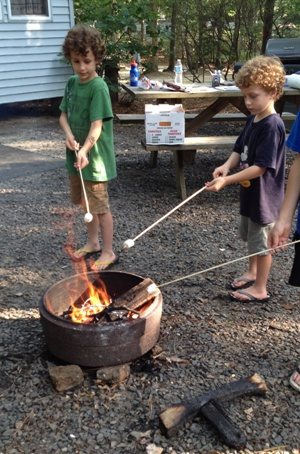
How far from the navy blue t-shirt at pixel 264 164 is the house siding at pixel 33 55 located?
7.92 meters

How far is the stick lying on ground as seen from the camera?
7.52 ft

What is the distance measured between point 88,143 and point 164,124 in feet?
6.96

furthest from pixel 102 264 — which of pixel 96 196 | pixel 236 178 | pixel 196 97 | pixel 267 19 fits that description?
pixel 267 19

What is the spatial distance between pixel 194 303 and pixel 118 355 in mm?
958

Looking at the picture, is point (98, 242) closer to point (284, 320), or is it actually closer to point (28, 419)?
point (284, 320)

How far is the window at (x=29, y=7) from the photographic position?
986cm

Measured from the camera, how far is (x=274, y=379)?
9.04 ft

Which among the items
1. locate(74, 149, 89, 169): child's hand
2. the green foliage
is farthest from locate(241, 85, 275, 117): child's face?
the green foliage

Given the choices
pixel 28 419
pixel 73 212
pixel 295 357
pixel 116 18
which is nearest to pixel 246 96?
pixel 295 357

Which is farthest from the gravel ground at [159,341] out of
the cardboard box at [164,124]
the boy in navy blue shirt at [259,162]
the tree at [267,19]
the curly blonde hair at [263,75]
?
the tree at [267,19]

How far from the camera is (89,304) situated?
123 inches

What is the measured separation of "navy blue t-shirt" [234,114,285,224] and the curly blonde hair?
0.20m

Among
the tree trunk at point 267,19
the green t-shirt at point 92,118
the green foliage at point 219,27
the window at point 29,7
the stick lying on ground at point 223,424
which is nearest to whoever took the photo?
the stick lying on ground at point 223,424

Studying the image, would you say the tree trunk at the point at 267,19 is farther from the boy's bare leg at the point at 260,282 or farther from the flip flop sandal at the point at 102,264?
the boy's bare leg at the point at 260,282
